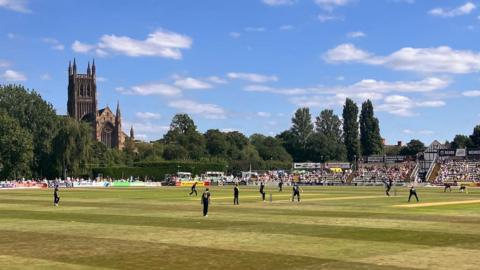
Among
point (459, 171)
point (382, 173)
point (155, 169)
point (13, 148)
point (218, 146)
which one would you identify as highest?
point (218, 146)

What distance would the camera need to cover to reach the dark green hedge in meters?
136

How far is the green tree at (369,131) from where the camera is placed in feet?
545

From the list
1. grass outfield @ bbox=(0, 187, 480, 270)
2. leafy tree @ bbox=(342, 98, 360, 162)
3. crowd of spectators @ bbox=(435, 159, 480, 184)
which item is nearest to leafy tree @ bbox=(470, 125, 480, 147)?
leafy tree @ bbox=(342, 98, 360, 162)

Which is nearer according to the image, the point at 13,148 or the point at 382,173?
the point at 13,148

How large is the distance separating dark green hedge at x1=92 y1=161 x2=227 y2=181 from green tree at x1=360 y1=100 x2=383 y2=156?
42.9 metres

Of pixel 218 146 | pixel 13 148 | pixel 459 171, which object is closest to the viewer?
pixel 13 148

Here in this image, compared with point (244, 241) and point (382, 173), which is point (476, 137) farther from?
point (244, 241)

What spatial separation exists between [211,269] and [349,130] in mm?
157178

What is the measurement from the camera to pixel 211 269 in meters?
16.5

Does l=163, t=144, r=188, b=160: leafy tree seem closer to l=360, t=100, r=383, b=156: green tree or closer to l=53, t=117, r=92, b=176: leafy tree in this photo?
l=360, t=100, r=383, b=156: green tree

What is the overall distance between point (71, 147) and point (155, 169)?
26.7 metres

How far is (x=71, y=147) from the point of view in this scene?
396 feet

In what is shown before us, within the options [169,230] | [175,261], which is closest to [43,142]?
[169,230]

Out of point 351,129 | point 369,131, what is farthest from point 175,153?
point 369,131
